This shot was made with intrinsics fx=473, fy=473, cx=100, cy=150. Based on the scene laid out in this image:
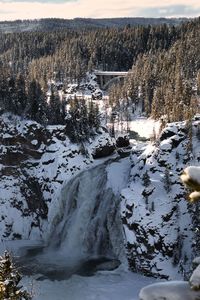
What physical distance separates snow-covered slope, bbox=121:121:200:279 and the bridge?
98772 mm

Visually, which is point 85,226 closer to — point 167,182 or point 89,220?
point 89,220

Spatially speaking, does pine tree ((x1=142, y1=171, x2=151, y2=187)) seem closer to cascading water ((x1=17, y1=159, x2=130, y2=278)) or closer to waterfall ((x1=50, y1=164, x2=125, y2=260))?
cascading water ((x1=17, y1=159, x2=130, y2=278))

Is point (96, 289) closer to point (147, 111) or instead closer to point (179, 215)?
point (179, 215)

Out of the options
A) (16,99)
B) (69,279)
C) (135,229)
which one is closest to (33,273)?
(69,279)

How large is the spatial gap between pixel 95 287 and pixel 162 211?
12.5 m

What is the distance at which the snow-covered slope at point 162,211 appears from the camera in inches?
2190

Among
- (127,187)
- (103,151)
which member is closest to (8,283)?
(127,187)

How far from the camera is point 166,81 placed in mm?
121000

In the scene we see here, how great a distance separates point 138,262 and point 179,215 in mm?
7535

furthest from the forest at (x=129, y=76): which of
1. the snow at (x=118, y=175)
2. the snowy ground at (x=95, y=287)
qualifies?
the snowy ground at (x=95, y=287)

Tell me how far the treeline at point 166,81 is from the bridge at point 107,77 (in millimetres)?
13784

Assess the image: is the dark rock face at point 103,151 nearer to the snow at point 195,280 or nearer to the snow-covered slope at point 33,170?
the snow-covered slope at point 33,170

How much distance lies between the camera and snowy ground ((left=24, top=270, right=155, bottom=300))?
50.4 m

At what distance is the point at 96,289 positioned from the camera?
51875 millimetres
